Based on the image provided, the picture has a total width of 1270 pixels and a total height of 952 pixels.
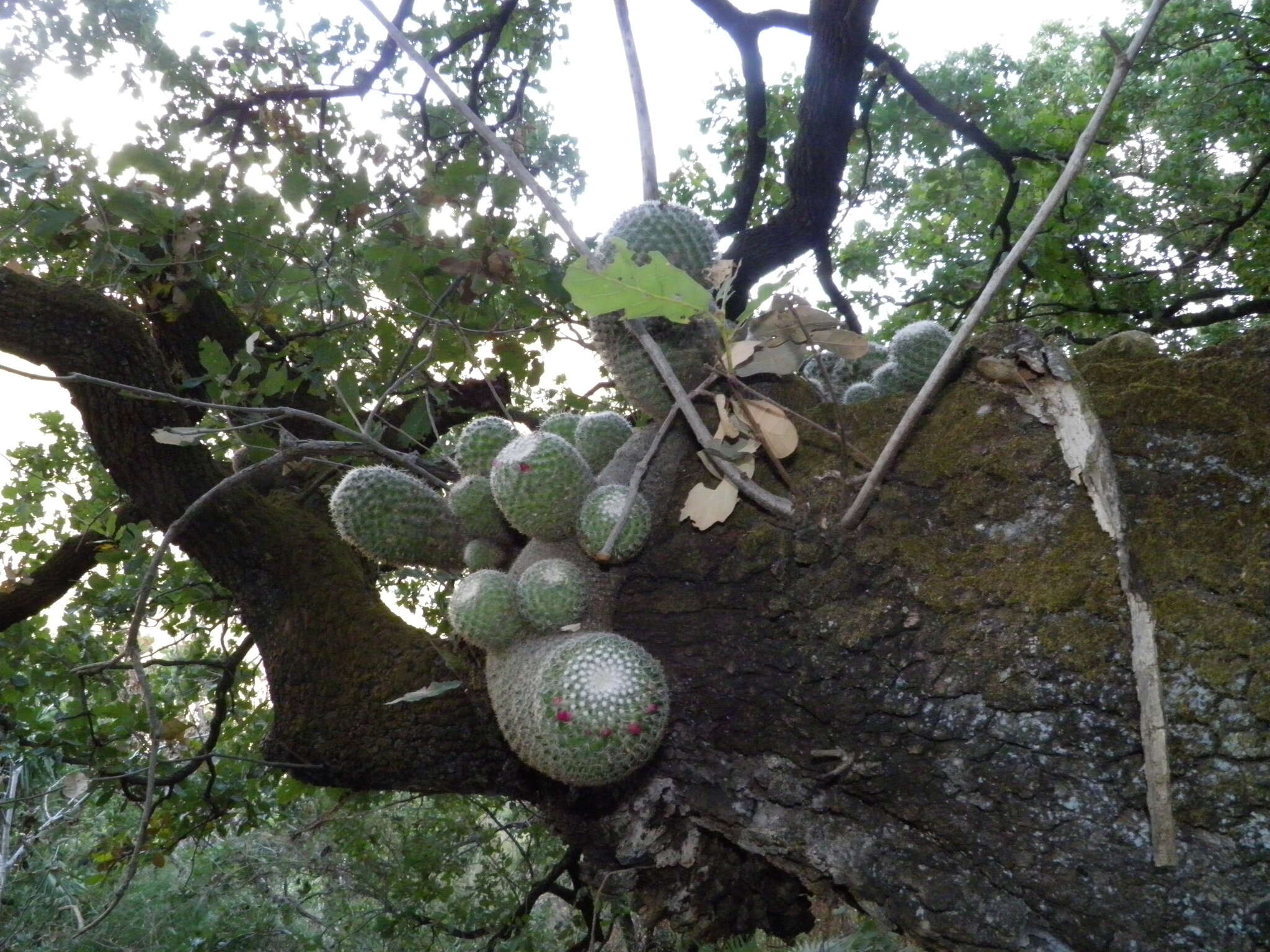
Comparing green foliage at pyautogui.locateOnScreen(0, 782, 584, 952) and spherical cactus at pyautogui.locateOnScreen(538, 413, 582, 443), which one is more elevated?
spherical cactus at pyautogui.locateOnScreen(538, 413, 582, 443)

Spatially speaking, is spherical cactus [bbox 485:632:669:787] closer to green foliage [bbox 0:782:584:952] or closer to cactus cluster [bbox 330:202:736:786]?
cactus cluster [bbox 330:202:736:786]

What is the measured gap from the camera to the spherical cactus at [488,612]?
4.31ft

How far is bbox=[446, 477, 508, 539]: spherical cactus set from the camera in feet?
5.14

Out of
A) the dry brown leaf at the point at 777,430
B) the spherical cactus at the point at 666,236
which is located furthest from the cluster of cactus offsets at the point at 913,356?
the spherical cactus at the point at 666,236

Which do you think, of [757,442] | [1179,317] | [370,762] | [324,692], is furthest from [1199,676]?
[1179,317]

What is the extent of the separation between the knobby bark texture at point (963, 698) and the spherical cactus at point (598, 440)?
0.18 m

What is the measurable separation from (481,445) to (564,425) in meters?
0.17

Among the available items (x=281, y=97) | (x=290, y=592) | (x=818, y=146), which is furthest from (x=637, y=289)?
(x=281, y=97)

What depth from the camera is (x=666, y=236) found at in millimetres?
1406

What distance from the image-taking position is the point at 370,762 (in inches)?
63.2

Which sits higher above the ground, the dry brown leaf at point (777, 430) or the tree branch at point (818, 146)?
the tree branch at point (818, 146)

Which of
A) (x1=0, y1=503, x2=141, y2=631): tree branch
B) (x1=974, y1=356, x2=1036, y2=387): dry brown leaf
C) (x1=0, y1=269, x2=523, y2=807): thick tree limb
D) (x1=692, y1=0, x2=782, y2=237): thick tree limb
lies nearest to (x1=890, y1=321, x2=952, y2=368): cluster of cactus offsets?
(x1=974, y1=356, x2=1036, y2=387): dry brown leaf

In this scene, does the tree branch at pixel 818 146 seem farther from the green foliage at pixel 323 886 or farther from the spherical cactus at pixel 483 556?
the green foliage at pixel 323 886

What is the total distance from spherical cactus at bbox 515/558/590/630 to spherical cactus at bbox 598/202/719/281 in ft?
1.71
